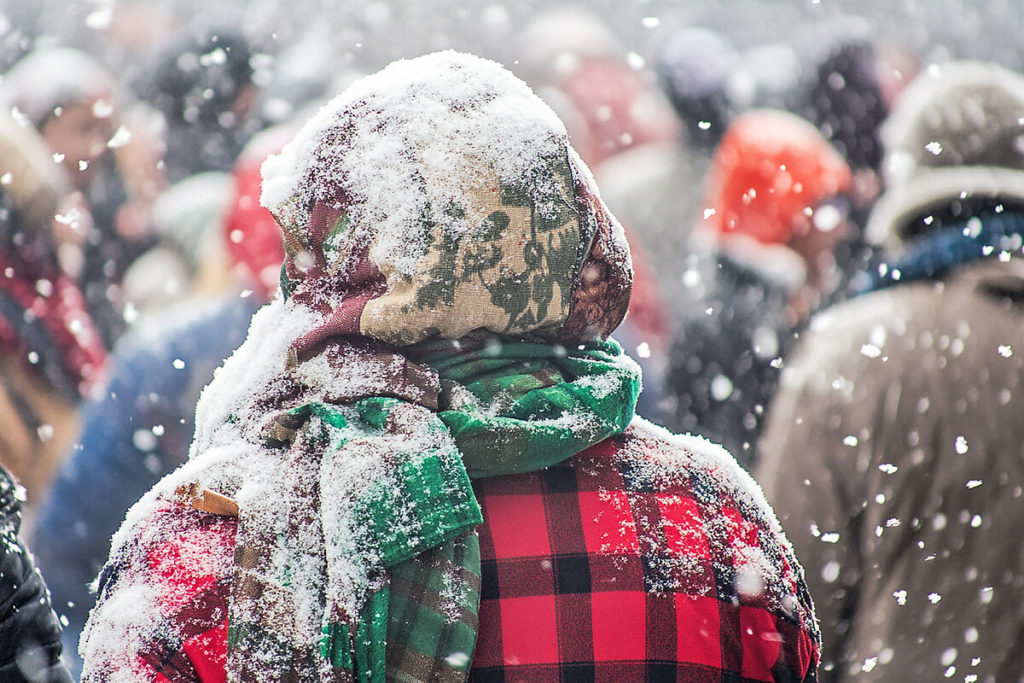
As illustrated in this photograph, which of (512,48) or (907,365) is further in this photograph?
(512,48)

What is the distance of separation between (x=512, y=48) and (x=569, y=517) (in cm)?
404

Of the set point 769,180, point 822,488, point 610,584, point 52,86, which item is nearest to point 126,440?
point 610,584

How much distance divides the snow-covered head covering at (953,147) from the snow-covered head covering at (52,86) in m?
2.74

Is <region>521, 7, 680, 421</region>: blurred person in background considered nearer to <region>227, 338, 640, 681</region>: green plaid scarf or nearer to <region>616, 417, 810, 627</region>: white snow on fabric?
<region>616, 417, 810, 627</region>: white snow on fabric

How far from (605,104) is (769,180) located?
1.77 m

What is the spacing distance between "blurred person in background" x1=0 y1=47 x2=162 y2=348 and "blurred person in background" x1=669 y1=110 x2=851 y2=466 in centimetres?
197

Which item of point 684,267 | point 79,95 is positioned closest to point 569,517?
point 684,267

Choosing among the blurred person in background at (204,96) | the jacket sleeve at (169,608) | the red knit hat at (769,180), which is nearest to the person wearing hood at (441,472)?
the jacket sleeve at (169,608)

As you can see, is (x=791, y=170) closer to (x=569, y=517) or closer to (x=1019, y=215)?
(x=1019, y=215)

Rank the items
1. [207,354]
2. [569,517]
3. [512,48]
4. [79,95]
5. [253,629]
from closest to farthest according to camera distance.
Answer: [253,629] → [569,517] → [207,354] → [79,95] → [512,48]

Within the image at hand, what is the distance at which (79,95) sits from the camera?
10.5 feet

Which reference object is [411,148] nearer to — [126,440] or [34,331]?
[126,440]

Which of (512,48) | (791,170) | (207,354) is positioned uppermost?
(512,48)

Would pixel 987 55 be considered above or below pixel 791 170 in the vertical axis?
above
